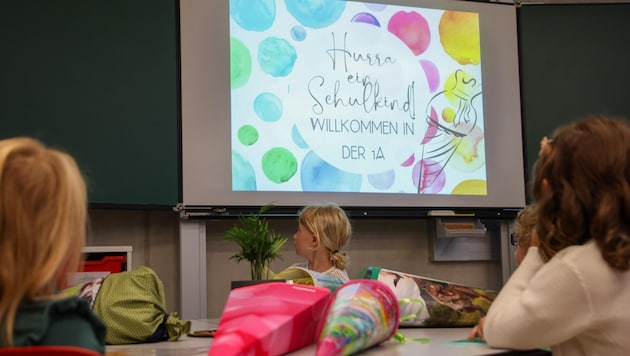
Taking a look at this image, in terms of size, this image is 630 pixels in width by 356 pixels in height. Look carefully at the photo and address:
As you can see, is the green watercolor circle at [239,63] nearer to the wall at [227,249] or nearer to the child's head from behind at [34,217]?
the wall at [227,249]

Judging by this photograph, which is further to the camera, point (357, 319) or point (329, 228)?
point (329, 228)

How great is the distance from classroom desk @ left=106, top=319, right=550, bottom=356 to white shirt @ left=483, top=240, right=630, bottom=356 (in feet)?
0.18

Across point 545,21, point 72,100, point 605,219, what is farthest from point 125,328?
point 545,21

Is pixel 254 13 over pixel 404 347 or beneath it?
over

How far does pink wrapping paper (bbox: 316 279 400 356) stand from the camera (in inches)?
46.8

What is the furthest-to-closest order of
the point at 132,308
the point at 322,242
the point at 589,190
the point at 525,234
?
1. the point at 322,242
2. the point at 525,234
3. the point at 132,308
4. the point at 589,190

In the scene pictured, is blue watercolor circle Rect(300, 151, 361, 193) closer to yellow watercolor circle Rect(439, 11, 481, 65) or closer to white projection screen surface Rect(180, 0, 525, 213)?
white projection screen surface Rect(180, 0, 525, 213)

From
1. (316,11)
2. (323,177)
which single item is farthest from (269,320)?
(316,11)

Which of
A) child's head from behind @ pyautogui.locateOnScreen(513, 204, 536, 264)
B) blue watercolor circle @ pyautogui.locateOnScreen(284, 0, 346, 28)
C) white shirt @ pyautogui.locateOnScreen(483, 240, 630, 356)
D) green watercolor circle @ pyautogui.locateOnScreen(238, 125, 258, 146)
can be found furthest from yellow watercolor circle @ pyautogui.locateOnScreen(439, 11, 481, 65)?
white shirt @ pyautogui.locateOnScreen(483, 240, 630, 356)

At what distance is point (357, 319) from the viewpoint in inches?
48.8

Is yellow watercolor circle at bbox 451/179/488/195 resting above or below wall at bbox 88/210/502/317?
above

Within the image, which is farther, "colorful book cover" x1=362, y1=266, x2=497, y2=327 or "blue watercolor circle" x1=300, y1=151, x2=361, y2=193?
"blue watercolor circle" x1=300, y1=151, x2=361, y2=193

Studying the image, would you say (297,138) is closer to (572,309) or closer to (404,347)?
(404,347)

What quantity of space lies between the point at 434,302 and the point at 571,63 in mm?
3317
